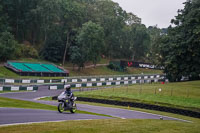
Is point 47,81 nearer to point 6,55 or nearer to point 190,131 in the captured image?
point 6,55

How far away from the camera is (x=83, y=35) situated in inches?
3071

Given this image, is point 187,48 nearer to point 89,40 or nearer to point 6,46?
point 89,40

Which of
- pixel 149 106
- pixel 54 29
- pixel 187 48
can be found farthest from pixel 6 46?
pixel 149 106

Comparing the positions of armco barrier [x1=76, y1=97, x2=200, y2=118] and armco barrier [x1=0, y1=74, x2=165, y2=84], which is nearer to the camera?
armco barrier [x1=76, y1=97, x2=200, y2=118]

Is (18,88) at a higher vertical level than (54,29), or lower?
lower

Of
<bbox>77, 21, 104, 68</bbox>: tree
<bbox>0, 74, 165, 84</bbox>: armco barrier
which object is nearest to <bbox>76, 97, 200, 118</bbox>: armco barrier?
<bbox>0, 74, 165, 84</bbox>: armco barrier

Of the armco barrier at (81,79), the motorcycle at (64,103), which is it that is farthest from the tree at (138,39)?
the motorcycle at (64,103)

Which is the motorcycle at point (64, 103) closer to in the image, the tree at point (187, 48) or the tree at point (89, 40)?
the tree at point (187, 48)

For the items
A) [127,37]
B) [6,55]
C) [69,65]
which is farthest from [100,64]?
[6,55]

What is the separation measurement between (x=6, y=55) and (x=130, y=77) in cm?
3237

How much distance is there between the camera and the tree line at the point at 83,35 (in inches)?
1817

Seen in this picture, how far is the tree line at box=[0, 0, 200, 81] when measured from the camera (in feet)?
151

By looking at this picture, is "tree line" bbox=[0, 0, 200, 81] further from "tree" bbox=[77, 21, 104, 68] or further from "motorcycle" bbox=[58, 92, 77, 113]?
"motorcycle" bbox=[58, 92, 77, 113]

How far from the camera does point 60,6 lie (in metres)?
81.4
